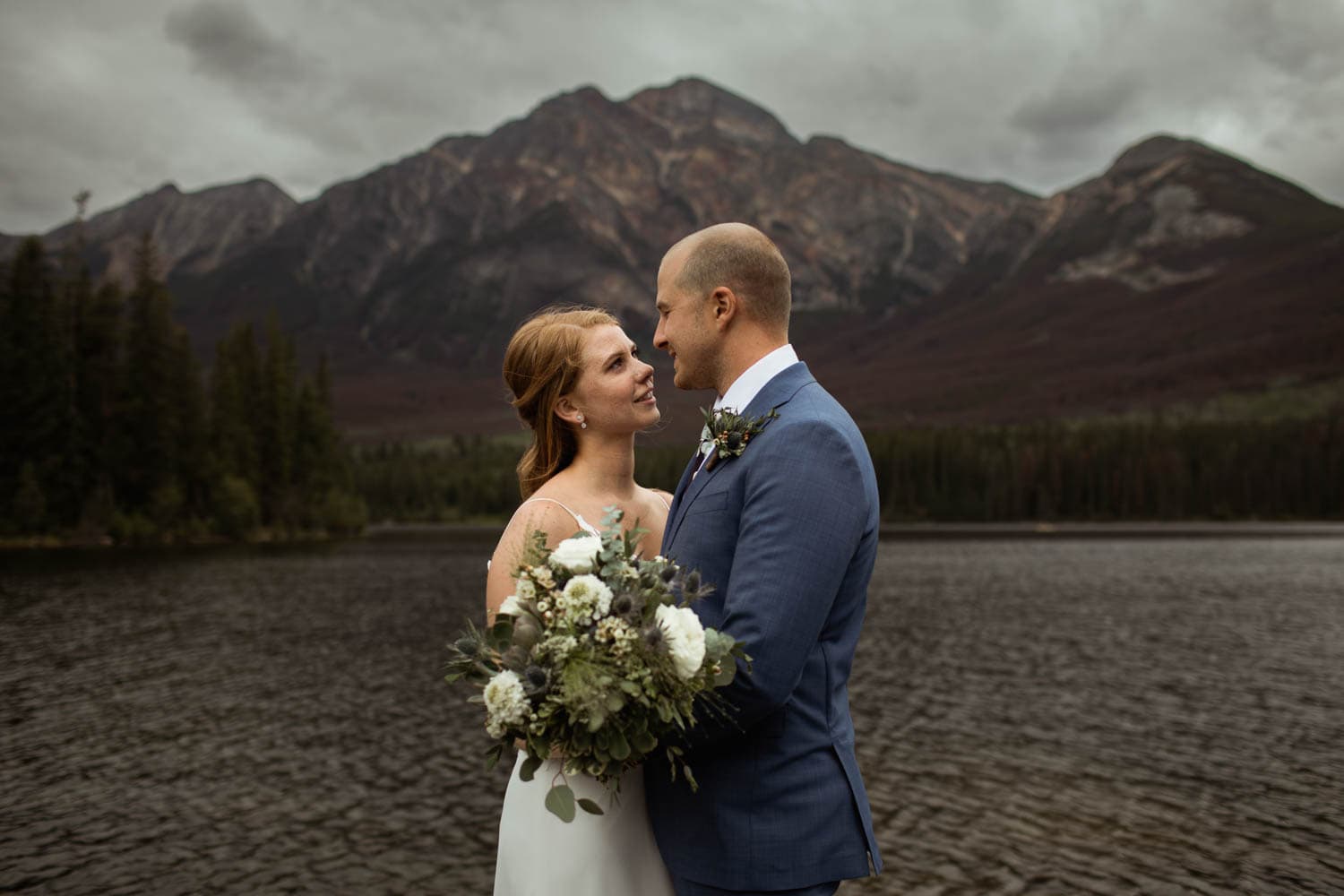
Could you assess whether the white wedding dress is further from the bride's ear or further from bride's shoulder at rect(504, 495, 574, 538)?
the bride's ear

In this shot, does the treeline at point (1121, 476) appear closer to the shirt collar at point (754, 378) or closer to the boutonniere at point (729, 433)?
the shirt collar at point (754, 378)

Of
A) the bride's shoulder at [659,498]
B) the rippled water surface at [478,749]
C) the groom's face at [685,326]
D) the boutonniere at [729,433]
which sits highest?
the groom's face at [685,326]

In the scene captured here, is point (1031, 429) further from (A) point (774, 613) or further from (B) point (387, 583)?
(A) point (774, 613)

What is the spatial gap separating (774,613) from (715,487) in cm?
60

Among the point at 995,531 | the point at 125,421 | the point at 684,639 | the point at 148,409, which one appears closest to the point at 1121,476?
the point at 995,531

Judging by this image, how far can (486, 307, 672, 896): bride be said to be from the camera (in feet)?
13.9

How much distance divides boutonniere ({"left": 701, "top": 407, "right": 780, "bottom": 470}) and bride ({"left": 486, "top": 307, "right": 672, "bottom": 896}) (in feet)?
3.92

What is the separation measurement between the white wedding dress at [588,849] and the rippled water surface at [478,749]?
393 inches

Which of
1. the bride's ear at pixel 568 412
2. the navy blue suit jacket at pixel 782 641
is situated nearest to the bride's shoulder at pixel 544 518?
the bride's ear at pixel 568 412

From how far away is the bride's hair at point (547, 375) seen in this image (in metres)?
5.34

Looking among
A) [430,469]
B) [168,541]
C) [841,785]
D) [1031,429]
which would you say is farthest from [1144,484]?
[841,785]

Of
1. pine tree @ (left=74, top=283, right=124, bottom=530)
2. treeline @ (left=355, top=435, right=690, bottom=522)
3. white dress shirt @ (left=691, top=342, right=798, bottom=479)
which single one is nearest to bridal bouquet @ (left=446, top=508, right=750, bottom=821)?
white dress shirt @ (left=691, top=342, right=798, bottom=479)

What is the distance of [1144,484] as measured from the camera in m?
151

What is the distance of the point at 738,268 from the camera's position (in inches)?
156
